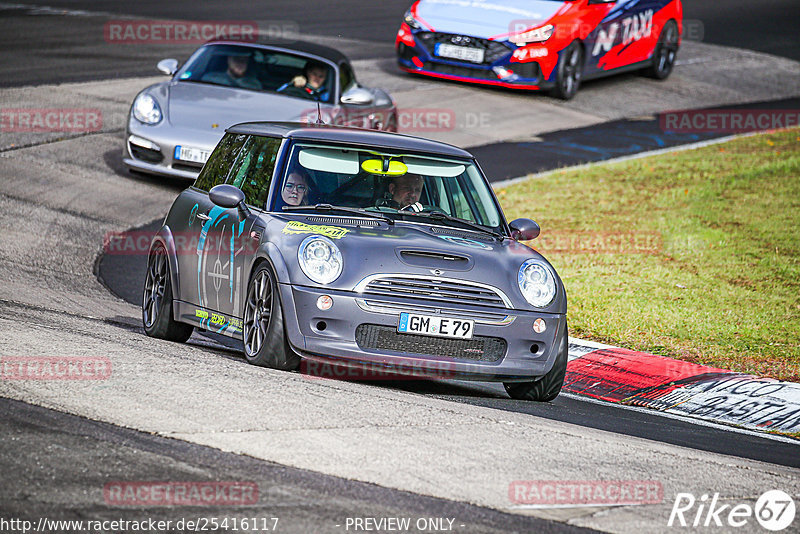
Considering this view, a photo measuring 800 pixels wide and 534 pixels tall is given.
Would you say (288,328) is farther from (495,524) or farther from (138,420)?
(495,524)

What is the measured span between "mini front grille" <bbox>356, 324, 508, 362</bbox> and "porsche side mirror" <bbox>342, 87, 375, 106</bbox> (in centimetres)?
730

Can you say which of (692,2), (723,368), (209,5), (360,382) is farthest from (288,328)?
(692,2)

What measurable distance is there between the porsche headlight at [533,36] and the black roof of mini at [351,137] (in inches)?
459

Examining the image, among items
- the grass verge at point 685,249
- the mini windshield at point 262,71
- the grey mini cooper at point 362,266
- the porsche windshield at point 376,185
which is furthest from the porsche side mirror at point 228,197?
the mini windshield at point 262,71

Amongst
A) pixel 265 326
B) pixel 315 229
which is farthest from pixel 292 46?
pixel 265 326

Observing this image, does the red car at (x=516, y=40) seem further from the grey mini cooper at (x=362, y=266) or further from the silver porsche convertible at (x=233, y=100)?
the grey mini cooper at (x=362, y=266)

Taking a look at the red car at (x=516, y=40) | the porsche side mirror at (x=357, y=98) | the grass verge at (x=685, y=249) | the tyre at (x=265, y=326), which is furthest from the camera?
the red car at (x=516, y=40)

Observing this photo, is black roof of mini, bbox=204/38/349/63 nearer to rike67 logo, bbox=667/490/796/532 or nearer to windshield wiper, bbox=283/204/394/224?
windshield wiper, bbox=283/204/394/224

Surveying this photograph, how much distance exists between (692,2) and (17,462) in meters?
35.7

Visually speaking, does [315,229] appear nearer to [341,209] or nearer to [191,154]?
[341,209]

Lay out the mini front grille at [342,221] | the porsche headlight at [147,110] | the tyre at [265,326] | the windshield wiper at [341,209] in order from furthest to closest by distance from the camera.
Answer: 1. the porsche headlight at [147,110]
2. the windshield wiper at [341,209]
3. the mini front grille at [342,221]
4. the tyre at [265,326]

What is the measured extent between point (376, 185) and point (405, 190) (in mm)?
201

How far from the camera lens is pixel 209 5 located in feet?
97.2

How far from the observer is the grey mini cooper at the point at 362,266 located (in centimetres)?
718
